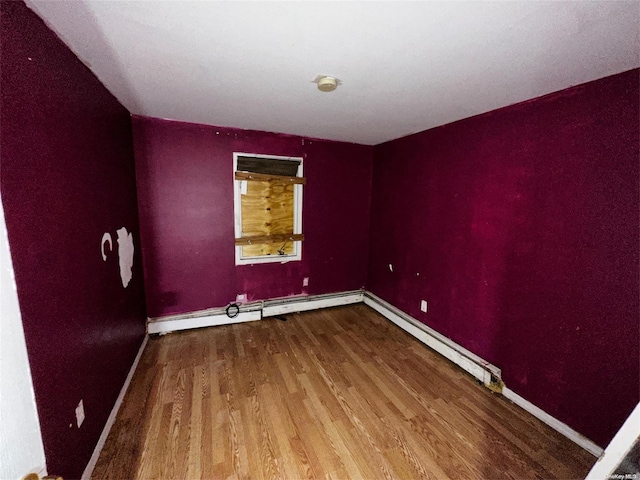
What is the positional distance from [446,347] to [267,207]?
2496 millimetres

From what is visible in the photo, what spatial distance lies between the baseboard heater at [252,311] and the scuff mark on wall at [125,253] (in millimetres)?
870

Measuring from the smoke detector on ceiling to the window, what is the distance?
1.56 metres

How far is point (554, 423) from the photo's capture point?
1828 mm

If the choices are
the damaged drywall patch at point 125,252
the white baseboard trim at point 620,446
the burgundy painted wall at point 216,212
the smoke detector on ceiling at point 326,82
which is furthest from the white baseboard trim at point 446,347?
the damaged drywall patch at point 125,252

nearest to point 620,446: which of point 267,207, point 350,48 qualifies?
point 350,48

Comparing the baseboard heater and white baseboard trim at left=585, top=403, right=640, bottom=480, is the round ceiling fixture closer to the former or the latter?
white baseboard trim at left=585, top=403, right=640, bottom=480

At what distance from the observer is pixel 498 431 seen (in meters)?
1.79

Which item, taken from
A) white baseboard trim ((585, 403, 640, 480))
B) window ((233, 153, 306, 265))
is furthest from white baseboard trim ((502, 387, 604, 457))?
window ((233, 153, 306, 265))

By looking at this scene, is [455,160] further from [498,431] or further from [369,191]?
[498,431]

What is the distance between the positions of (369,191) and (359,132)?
994mm

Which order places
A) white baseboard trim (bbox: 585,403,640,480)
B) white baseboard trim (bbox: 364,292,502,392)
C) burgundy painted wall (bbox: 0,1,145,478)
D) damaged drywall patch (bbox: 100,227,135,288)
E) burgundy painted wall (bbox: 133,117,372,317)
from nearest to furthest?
white baseboard trim (bbox: 585,403,640,480) < burgundy painted wall (bbox: 0,1,145,478) < damaged drywall patch (bbox: 100,227,135,288) < white baseboard trim (bbox: 364,292,502,392) < burgundy painted wall (bbox: 133,117,372,317)

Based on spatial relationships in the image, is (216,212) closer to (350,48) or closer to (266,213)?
(266,213)

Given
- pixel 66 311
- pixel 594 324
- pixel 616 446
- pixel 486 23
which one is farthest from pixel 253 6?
pixel 594 324

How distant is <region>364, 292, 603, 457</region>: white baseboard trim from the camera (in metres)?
1.74
